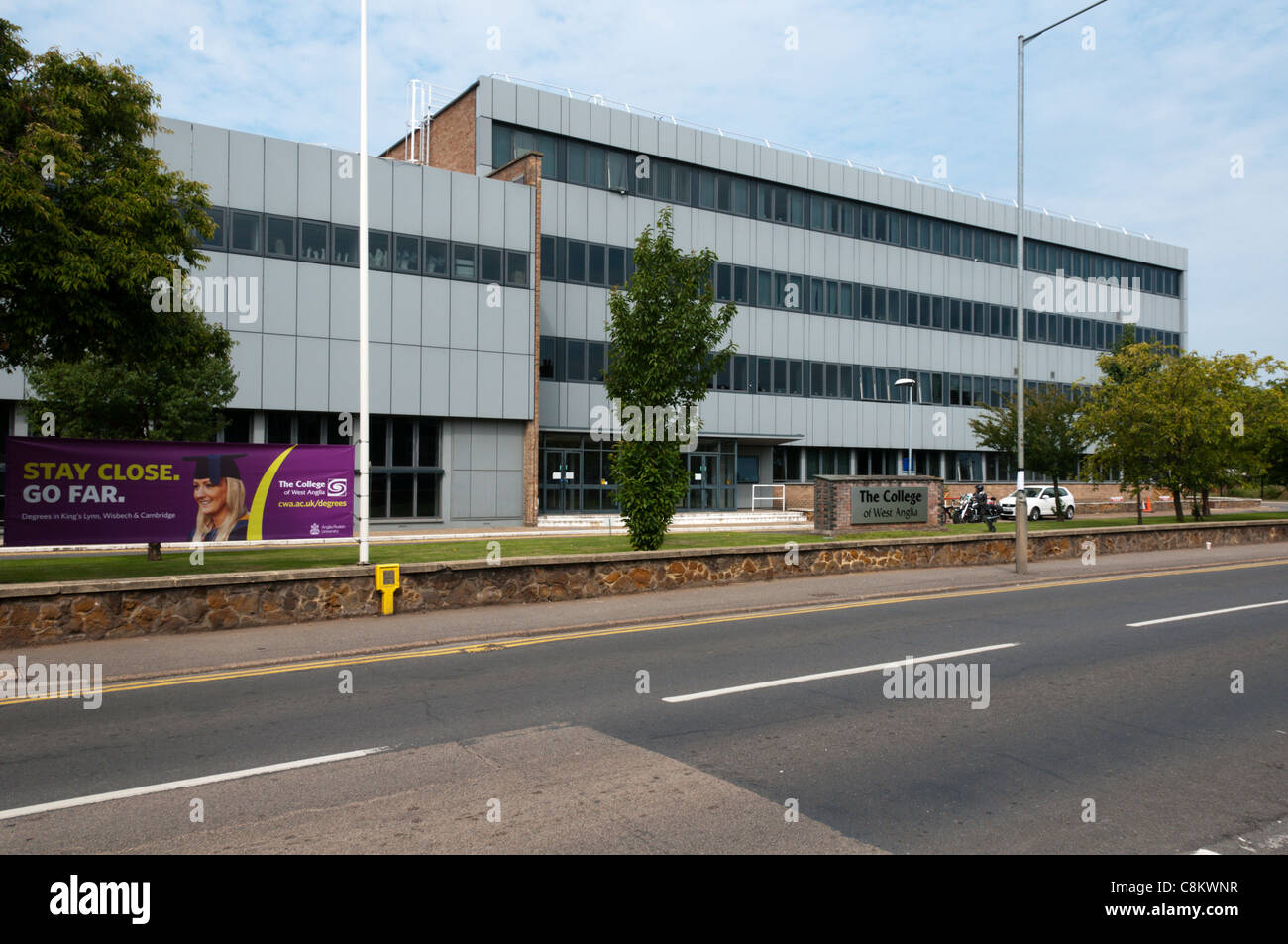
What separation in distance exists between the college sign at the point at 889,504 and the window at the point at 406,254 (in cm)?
1711

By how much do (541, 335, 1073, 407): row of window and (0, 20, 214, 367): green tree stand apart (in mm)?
21540

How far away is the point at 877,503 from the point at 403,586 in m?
18.0

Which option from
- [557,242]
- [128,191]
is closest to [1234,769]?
[128,191]

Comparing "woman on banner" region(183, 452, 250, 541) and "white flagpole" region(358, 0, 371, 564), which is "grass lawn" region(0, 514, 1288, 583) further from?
"white flagpole" region(358, 0, 371, 564)

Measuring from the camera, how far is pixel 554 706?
765cm

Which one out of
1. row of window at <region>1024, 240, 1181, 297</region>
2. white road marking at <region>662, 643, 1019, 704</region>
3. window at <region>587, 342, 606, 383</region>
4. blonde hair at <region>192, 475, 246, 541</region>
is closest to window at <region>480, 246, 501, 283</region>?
window at <region>587, 342, 606, 383</region>

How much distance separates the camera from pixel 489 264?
32.9m

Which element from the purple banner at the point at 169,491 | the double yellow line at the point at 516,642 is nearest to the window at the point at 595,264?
the purple banner at the point at 169,491

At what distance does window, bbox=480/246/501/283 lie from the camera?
3275 centimetres

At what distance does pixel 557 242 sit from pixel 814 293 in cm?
1437

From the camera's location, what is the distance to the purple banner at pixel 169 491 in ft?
43.6

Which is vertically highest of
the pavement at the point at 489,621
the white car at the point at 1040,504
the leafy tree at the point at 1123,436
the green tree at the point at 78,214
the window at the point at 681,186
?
the window at the point at 681,186

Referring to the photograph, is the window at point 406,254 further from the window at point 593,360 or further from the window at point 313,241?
the window at point 593,360

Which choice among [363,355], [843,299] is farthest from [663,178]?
[363,355]
